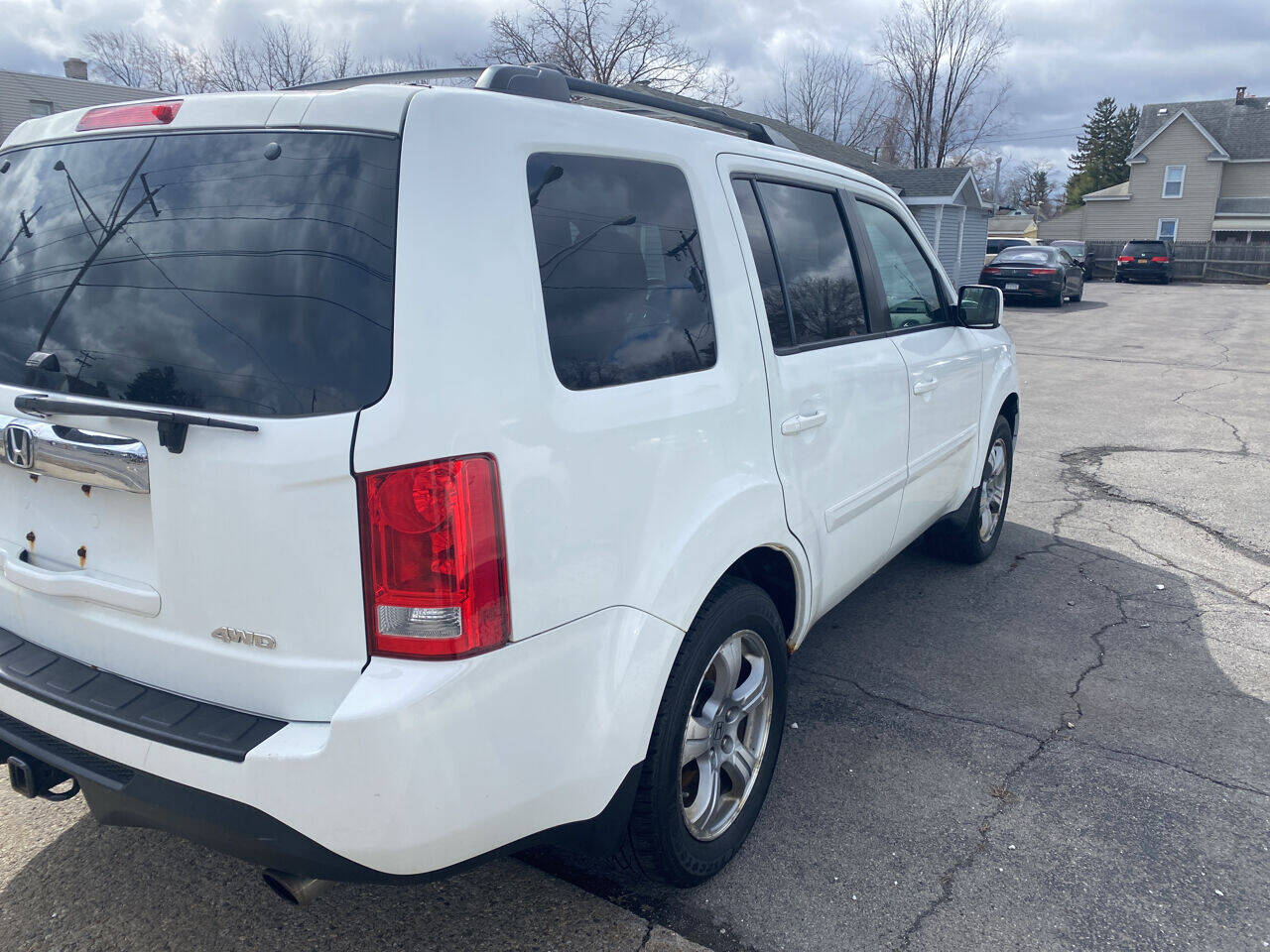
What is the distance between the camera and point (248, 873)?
2656mm

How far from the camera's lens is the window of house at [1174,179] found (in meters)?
46.3

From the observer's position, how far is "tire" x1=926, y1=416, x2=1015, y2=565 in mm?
5016

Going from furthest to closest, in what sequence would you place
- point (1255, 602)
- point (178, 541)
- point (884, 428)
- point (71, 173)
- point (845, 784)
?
point (1255, 602), point (884, 428), point (845, 784), point (71, 173), point (178, 541)

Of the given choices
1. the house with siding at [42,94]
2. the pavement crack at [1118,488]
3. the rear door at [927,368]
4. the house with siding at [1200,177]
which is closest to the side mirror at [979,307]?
the rear door at [927,368]

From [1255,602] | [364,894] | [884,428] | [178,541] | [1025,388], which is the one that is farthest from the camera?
[1025,388]

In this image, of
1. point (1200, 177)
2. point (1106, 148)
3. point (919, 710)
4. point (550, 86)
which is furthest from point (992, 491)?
point (1106, 148)

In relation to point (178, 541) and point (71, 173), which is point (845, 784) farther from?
point (71, 173)

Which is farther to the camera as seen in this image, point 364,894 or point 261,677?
point 364,894

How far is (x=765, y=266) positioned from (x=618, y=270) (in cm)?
73

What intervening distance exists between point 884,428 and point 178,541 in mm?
2422

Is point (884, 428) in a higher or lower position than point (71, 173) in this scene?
lower

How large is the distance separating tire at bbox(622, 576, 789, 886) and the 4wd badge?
0.93 metres

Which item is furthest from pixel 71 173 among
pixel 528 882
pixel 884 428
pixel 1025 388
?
pixel 1025 388

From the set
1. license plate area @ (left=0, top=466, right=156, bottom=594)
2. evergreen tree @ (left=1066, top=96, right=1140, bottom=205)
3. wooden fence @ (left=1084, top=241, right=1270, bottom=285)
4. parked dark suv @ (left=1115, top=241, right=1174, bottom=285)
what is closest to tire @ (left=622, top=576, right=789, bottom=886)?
license plate area @ (left=0, top=466, right=156, bottom=594)
